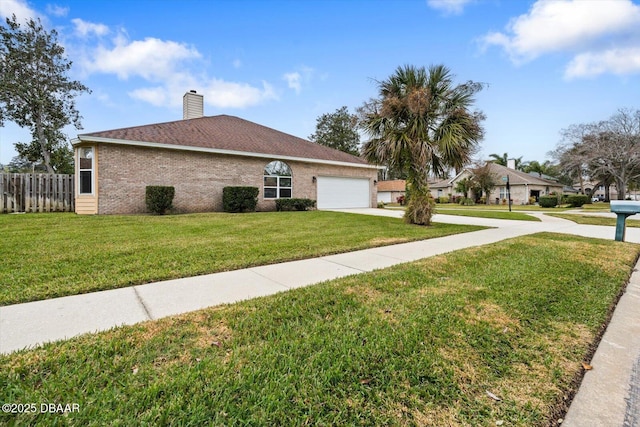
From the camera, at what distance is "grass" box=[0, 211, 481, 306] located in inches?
147

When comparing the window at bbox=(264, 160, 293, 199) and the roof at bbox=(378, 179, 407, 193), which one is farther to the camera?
the roof at bbox=(378, 179, 407, 193)

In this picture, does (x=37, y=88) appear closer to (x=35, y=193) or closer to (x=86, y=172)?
(x=35, y=193)

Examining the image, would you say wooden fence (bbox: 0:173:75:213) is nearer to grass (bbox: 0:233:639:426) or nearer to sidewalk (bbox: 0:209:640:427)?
sidewalk (bbox: 0:209:640:427)

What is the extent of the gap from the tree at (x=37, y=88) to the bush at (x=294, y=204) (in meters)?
21.4

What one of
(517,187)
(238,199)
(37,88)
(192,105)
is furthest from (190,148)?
(517,187)

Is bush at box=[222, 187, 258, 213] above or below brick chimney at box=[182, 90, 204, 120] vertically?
below

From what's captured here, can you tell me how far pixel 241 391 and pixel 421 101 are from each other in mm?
9249

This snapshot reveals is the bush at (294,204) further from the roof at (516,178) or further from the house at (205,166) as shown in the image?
the roof at (516,178)

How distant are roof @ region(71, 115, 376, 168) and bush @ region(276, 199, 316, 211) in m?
2.38

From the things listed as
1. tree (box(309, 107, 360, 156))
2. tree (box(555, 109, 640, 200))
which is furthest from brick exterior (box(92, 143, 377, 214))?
tree (box(555, 109, 640, 200))

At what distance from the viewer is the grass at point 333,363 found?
166 cm

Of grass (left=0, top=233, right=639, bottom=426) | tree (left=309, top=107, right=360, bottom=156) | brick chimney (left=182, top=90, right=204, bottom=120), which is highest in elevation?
tree (left=309, top=107, right=360, bottom=156)

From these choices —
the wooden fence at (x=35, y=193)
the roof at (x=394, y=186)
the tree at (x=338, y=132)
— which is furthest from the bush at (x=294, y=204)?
the tree at (x=338, y=132)

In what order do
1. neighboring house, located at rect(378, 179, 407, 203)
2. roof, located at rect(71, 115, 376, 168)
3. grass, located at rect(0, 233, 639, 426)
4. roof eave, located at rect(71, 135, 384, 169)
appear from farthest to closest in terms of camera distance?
1. neighboring house, located at rect(378, 179, 407, 203)
2. roof, located at rect(71, 115, 376, 168)
3. roof eave, located at rect(71, 135, 384, 169)
4. grass, located at rect(0, 233, 639, 426)
